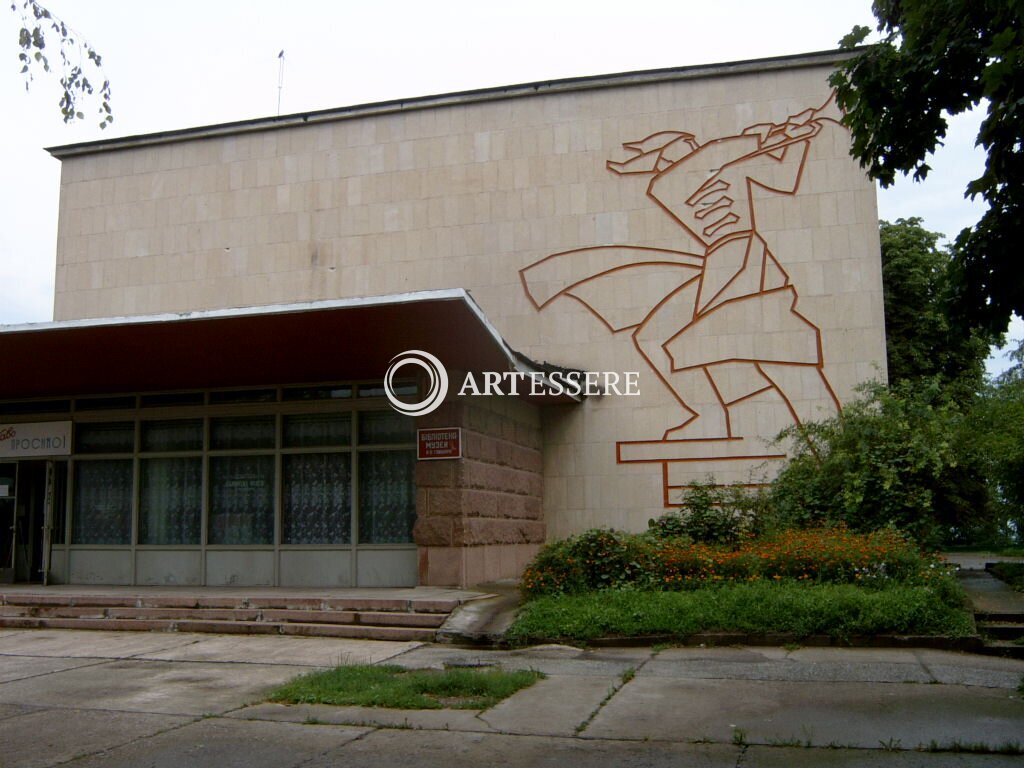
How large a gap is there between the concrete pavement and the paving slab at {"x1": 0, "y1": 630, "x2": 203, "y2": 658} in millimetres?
426

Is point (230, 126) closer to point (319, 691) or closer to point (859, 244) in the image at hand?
point (859, 244)

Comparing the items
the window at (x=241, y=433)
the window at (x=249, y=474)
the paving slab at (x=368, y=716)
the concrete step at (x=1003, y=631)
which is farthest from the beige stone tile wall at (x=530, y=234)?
the paving slab at (x=368, y=716)

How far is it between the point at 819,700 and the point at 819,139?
42.6ft

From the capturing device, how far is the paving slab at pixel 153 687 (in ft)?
27.0

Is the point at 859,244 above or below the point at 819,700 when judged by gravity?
above

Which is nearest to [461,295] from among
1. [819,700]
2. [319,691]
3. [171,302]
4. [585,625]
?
[585,625]

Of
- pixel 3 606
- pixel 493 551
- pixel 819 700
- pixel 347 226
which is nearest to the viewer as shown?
pixel 819 700

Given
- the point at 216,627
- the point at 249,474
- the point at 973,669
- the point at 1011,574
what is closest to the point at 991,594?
the point at 1011,574

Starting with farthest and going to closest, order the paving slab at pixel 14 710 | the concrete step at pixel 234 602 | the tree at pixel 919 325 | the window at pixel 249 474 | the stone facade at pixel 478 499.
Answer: the tree at pixel 919 325 → the window at pixel 249 474 → the stone facade at pixel 478 499 → the concrete step at pixel 234 602 → the paving slab at pixel 14 710

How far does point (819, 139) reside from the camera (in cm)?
1836

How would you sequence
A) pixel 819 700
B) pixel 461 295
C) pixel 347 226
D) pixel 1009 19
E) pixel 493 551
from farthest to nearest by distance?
pixel 347 226 → pixel 493 551 → pixel 461 295 → pixel 819 700 → pixel 1009 19

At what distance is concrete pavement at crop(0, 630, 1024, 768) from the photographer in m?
6.46

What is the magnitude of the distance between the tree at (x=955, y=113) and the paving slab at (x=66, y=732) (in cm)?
704

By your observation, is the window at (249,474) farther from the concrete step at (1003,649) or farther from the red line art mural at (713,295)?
the concrete step at (1003,649)
